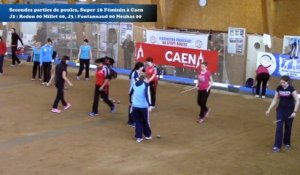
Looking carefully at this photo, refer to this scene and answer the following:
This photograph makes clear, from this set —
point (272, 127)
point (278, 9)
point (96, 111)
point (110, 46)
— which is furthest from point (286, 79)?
point (110, 46)

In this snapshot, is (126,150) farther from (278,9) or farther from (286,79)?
(278,9)

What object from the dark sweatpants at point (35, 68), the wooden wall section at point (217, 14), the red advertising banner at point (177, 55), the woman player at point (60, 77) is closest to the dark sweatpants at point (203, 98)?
the woman player at point (60, 77)

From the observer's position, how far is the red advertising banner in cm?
1909

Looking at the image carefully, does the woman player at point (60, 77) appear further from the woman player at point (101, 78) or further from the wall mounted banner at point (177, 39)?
the wall mounted banner at point (177, 39)

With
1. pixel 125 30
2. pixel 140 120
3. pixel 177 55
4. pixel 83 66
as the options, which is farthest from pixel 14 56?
pixel 140 120

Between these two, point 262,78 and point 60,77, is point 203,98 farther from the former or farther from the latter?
point 262,78

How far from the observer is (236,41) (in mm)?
19203

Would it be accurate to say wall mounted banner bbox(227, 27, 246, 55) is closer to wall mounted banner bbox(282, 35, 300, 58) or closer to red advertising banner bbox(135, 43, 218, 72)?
red advertising banner bbox(135, 43, 218, 72)

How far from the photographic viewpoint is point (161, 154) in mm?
10383

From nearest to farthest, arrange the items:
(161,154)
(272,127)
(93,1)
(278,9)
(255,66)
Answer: (161,154)
(272,127)
(255,66)
(278,9)
(93,1)

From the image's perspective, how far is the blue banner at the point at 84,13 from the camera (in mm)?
23750

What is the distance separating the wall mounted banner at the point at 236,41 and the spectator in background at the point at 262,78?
173cm

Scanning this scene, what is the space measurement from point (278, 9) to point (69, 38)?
10244 mm

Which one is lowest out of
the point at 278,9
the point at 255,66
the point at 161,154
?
the point at 161,154
